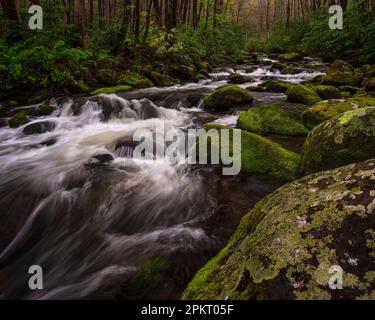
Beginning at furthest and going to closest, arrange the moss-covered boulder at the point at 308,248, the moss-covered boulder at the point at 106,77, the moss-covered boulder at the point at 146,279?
the moss-covered boulder at the point at 106,77
the moss-covered boulder at the point at 146,279
the moss-covered boulder at the point at 308,248

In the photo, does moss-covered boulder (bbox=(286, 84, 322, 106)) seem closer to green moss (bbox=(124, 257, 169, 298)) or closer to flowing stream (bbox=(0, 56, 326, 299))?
flowing stream (bbox=(0, 56, 326, 299))

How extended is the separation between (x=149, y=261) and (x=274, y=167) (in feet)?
9.25

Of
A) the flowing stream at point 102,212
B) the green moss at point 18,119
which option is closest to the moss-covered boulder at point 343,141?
the flowing stream at point 102,212

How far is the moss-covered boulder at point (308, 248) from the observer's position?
1.73m

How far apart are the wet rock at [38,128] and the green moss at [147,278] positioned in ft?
21.1

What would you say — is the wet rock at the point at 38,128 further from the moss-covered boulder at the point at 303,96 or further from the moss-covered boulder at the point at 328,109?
the moss-covered boulder at the point at 303,96

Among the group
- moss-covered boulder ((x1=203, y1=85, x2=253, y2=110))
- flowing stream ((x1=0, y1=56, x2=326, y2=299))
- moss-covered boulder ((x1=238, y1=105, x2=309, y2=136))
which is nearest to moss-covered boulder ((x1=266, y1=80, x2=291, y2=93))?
moss-covered boulder ((x1=203, y1=85, x2=253, y2=110))

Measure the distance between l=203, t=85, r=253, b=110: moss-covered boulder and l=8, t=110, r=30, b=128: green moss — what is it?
5.67 m

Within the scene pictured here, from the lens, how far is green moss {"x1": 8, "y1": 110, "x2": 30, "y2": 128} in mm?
8672

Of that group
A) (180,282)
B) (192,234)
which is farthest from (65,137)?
(180,282)

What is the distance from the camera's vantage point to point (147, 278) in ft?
10.8

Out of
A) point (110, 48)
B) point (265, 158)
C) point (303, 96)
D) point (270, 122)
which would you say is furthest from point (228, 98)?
point (110, 48)

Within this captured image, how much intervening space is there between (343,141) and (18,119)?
27.6 feet
